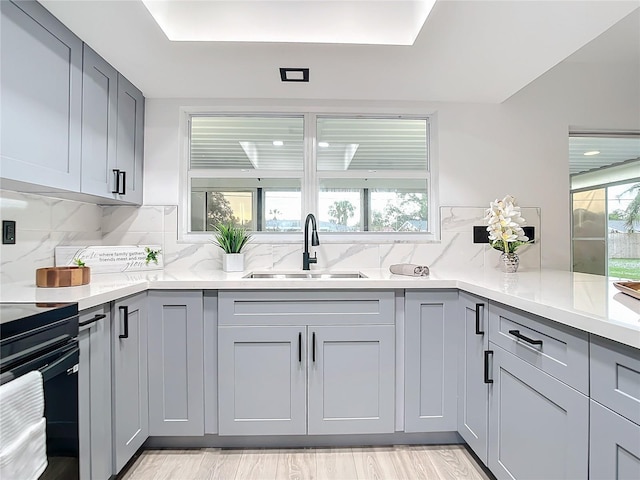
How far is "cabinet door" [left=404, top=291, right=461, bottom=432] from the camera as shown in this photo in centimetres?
180

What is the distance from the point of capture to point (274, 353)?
1.76 meters

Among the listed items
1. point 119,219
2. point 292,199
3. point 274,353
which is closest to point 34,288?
point 119,219

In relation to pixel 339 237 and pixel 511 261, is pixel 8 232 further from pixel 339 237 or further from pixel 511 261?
pixel 511 261

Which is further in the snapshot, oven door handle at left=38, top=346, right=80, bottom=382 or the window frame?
the window frame

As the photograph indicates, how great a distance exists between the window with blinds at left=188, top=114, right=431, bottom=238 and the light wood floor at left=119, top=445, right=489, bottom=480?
1.37 metres

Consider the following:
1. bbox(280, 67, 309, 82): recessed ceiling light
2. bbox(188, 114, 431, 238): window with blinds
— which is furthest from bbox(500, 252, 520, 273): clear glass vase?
bbox(280, 67, 309, 82): recessed ceiling light

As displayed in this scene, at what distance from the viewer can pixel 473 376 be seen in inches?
64.7

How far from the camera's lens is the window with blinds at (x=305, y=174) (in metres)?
2.49

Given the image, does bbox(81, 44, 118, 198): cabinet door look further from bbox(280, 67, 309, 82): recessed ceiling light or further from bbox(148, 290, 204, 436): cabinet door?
bbox(280, 67, 309, 82): recessed ceiling light

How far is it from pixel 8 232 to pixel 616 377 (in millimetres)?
2295

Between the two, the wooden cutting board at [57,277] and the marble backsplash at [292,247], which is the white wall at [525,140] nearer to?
the marble backsplash at [292,247]

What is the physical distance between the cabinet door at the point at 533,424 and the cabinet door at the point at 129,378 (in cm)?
159

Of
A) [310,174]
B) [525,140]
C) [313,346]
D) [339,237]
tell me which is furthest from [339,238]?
[525,140]

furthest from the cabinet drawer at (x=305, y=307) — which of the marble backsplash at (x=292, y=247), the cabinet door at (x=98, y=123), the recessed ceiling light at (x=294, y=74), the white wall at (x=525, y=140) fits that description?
the recessed ceiling light at (x=294, y=74)
